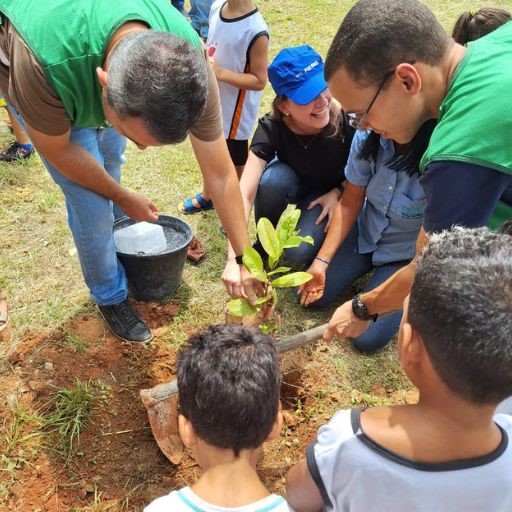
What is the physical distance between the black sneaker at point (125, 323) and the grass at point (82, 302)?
15 centimetres

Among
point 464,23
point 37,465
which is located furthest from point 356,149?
point 37,465

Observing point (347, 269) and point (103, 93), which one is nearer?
point (103, 93)

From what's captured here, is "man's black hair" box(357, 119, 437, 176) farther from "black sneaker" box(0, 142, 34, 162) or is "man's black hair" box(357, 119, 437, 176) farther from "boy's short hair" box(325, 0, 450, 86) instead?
"black sneaker" box(0, 142, 34, 162)

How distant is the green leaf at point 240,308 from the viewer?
7.68 feet

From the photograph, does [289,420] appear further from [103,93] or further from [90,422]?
[103,93]

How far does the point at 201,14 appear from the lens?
4875 millimetres

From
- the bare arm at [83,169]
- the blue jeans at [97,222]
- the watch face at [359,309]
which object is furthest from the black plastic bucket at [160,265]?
the watch face at [359,309]

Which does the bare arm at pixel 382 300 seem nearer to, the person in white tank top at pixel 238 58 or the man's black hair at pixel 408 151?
the man's black hair at pixel 408 151

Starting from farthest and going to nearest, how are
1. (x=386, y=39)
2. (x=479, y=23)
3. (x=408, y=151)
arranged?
(x=479, y=23), (x=408, y=151), (x=386, y=39)

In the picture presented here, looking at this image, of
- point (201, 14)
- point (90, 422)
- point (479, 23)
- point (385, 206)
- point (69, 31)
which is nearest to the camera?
point (69, 31)

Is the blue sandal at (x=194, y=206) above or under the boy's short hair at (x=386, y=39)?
under

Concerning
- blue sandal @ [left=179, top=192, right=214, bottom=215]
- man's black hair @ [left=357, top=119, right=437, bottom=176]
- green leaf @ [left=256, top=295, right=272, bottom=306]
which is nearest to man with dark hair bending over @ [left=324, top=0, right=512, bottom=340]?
man's black hair @ [left=357, top=119, right=437, bottom=176]

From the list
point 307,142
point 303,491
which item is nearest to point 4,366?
point 303,491

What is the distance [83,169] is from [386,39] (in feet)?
4.61
